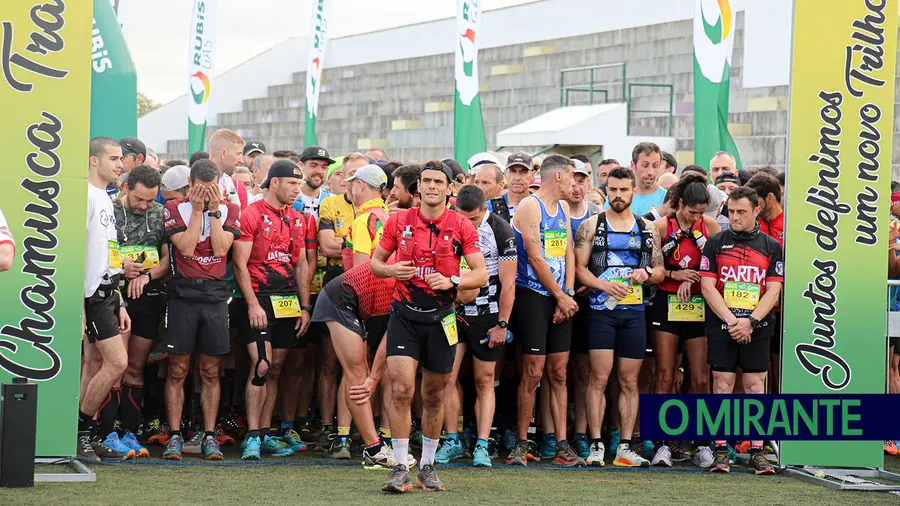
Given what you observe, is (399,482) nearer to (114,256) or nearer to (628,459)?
(628,459)

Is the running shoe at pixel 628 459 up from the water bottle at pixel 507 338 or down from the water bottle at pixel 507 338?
down

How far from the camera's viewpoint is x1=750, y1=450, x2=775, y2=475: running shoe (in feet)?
26.3

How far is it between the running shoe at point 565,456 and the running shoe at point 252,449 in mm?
1973

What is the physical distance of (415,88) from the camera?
1012 inches

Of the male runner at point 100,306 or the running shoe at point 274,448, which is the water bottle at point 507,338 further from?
the male runner at point 100,306

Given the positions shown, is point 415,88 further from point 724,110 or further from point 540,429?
point 540,429

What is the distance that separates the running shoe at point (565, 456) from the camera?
27.1 feet

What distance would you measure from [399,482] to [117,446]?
2.20 metres

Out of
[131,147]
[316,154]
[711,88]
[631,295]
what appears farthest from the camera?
[711,88]

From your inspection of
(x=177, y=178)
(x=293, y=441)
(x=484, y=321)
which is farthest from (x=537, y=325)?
(x=177, y=178)

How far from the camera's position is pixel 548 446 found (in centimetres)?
870

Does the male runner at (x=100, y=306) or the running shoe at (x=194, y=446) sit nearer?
the male runner at (x=100, y=306)

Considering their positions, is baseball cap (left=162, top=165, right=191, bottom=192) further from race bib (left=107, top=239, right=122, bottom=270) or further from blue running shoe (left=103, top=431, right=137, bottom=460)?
blue running shoe (left=103, top=431, right=137, bottom=460)

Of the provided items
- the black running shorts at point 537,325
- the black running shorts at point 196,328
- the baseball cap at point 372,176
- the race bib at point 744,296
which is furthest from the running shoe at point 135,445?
the race bib at point 744,296
